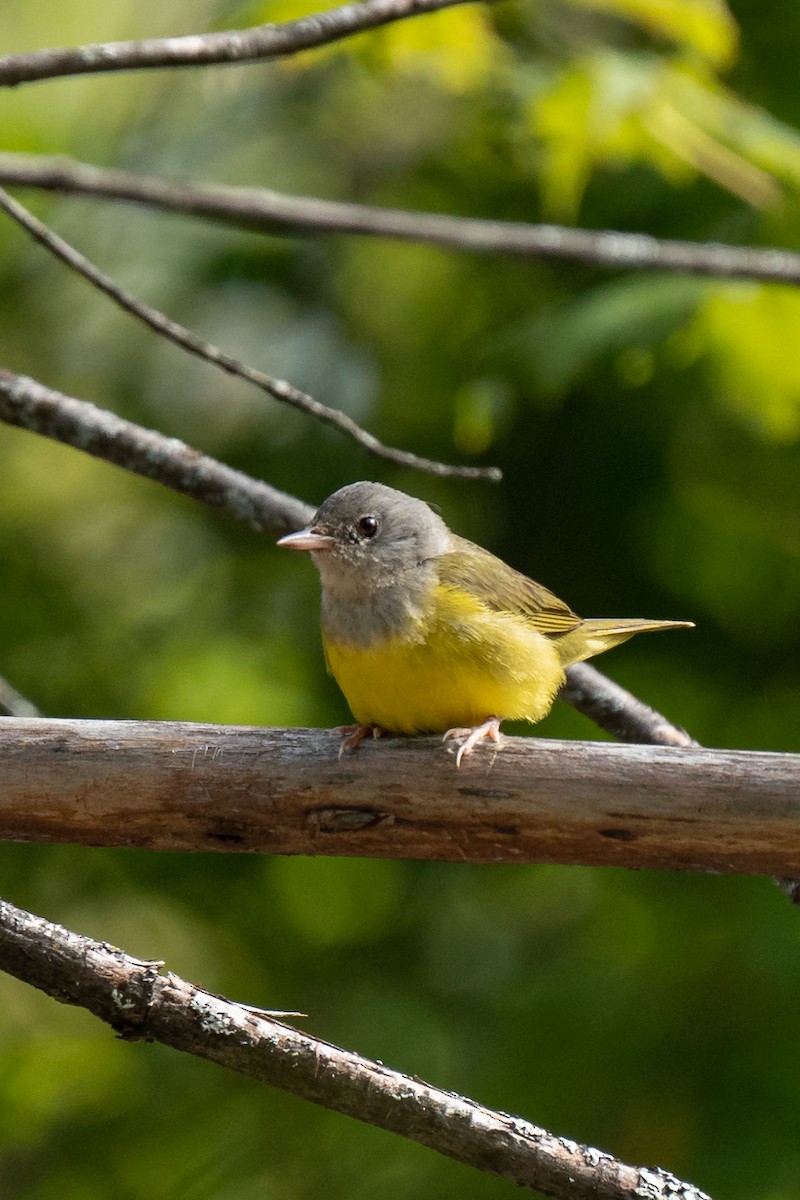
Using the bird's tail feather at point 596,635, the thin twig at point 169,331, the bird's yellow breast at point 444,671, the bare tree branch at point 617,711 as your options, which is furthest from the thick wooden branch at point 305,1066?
the bird's tail feather at point 596,635

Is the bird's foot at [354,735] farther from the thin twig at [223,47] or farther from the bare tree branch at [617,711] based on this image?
the thin twig at [223,47]

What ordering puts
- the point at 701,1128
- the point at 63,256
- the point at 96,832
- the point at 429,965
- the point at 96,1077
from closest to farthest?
the point at 96,832 → the point at 63,256 → the point at 701,1128 → the point at 96,1077 → the point at 429,965

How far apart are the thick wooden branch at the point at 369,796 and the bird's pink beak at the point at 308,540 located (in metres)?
0.92

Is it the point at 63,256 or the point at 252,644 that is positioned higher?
the point at 63,256

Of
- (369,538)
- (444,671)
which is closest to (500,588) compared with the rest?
(369,538)

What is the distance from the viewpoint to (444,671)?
3.77 m

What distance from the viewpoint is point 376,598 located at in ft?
13.0

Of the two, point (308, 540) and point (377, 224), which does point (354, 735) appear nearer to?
point (308, 540)

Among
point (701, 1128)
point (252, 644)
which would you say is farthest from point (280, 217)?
point (701, 1128)

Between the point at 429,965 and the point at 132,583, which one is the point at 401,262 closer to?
the point at 132,583

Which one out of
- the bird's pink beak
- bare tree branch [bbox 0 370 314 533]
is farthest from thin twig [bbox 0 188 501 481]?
bare tree branch [bbox 0 370 314 533]

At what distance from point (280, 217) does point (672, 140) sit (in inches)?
66.4

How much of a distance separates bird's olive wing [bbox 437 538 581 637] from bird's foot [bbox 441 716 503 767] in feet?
2.13

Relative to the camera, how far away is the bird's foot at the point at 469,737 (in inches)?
125
